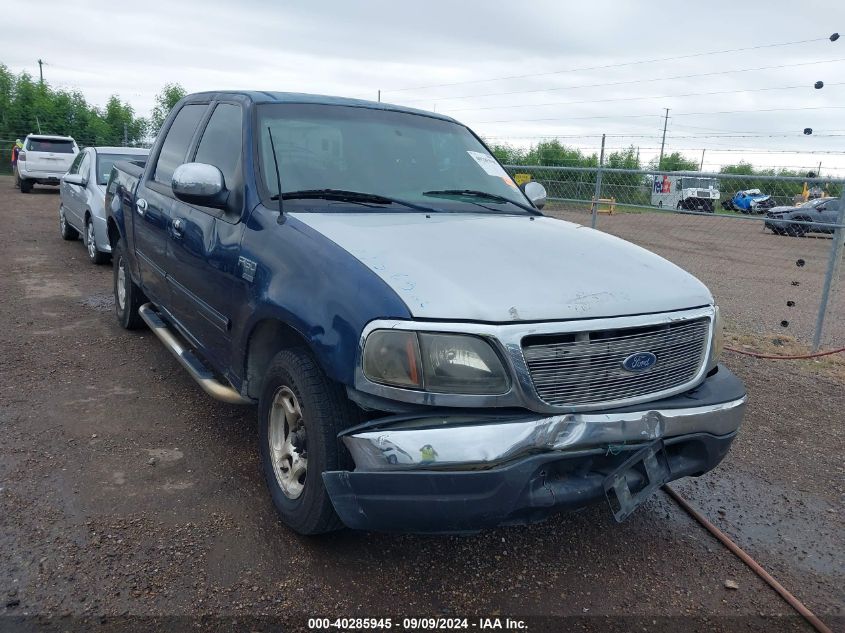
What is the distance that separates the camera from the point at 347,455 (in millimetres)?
2635

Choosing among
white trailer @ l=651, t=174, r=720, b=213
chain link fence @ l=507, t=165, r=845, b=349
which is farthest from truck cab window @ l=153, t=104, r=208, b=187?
white trailer @ l=651, t=174, r=720, b=213

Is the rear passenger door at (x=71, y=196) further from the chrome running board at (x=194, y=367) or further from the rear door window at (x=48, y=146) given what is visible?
the rear door window at (x=48, y=146)

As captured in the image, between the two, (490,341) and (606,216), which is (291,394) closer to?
(490,341)

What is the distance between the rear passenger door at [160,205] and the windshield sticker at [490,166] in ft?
5.68

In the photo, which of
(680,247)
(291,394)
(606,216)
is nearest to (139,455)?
(291,394)

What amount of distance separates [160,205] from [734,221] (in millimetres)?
5712

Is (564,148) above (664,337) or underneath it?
above

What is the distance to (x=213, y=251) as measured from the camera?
360 centimetres

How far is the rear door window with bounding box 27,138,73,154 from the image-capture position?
21.2 metres

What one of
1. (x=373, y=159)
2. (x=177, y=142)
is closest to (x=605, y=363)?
(x=373, y=159)

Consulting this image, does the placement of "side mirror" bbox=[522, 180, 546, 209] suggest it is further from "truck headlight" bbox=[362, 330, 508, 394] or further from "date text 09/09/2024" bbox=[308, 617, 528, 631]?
"date text 09/09/2024" bbox=[308, 617, 528, 631]

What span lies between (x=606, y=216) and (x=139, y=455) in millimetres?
6696

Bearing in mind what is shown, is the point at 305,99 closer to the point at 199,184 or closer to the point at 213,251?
the point at 199,184

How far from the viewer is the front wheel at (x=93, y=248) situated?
9.40 meters
